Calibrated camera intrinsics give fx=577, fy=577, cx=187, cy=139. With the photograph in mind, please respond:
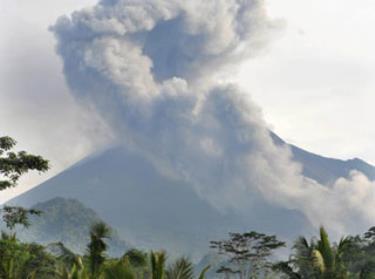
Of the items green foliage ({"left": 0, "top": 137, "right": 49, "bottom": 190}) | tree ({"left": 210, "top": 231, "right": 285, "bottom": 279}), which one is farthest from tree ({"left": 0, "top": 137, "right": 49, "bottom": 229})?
tree ({"left": 210, "top": 231, "right": 285, "bottom": 279})

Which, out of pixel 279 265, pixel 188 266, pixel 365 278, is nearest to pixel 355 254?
pixel 365 278

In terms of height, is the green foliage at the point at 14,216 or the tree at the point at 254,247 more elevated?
the tree at the point at 254,247

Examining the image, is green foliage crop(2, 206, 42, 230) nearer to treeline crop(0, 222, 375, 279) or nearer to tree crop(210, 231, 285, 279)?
treeline crop(0, 222, 375, 279)

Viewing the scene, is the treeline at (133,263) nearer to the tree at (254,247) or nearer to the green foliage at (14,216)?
the green foliage at (14,216)

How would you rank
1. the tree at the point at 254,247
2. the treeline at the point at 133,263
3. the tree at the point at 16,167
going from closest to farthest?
the treeline at the point at 133,263 < the tree at the point at 16,167 < the tree at the point at 254,247

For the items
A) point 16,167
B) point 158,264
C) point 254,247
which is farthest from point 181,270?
point 254,247

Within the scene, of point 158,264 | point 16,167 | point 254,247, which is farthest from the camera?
point 254,247

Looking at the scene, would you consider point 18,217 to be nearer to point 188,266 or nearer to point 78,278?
point 78,278

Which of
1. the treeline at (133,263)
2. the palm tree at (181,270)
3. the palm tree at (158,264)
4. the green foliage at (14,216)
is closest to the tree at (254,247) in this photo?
the treeline at (133,263)

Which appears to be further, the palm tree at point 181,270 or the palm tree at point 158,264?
the palm tree at point 181,270

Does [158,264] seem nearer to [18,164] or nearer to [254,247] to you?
[18,164]

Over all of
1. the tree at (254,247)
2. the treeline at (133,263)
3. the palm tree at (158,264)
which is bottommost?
the palm tree at (158,264)

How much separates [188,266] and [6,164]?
1002cm

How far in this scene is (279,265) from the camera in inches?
836
